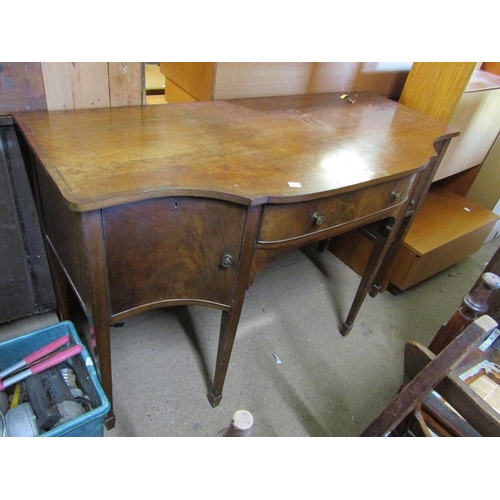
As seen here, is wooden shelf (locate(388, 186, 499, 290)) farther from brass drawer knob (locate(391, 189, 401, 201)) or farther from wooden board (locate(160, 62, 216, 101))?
wooden board (locate(160, 62, 216, 101))

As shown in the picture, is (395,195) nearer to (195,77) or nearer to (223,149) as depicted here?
(223,149)

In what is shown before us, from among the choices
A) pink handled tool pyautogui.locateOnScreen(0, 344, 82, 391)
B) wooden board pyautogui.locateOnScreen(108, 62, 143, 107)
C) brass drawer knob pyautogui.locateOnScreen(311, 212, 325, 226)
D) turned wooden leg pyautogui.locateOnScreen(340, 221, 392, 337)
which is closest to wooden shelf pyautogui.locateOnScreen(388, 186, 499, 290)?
turned wooden leg pyautogui.locateOnScreen(340, 221, 392, 337)

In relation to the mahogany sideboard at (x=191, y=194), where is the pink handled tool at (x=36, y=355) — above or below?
below

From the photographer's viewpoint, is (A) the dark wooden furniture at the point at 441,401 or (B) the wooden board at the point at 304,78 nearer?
(A) the dark wooden furniture at the point at 441,401

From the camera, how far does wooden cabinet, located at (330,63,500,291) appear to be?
1.45 m

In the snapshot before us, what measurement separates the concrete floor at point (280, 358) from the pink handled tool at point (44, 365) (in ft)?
0.88

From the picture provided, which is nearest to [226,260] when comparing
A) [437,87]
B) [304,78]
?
[304,78]

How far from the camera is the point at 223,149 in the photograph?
93cm

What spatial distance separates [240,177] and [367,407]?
0.93 meters

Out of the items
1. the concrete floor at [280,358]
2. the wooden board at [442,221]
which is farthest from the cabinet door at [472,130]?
the concrete floor at [280,358]

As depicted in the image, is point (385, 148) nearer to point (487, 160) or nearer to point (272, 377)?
point (272, 377)

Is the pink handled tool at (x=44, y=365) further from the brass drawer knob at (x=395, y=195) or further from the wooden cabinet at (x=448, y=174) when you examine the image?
the wooden cabinet at (x=448, y=174)

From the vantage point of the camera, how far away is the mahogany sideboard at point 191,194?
0.75m
